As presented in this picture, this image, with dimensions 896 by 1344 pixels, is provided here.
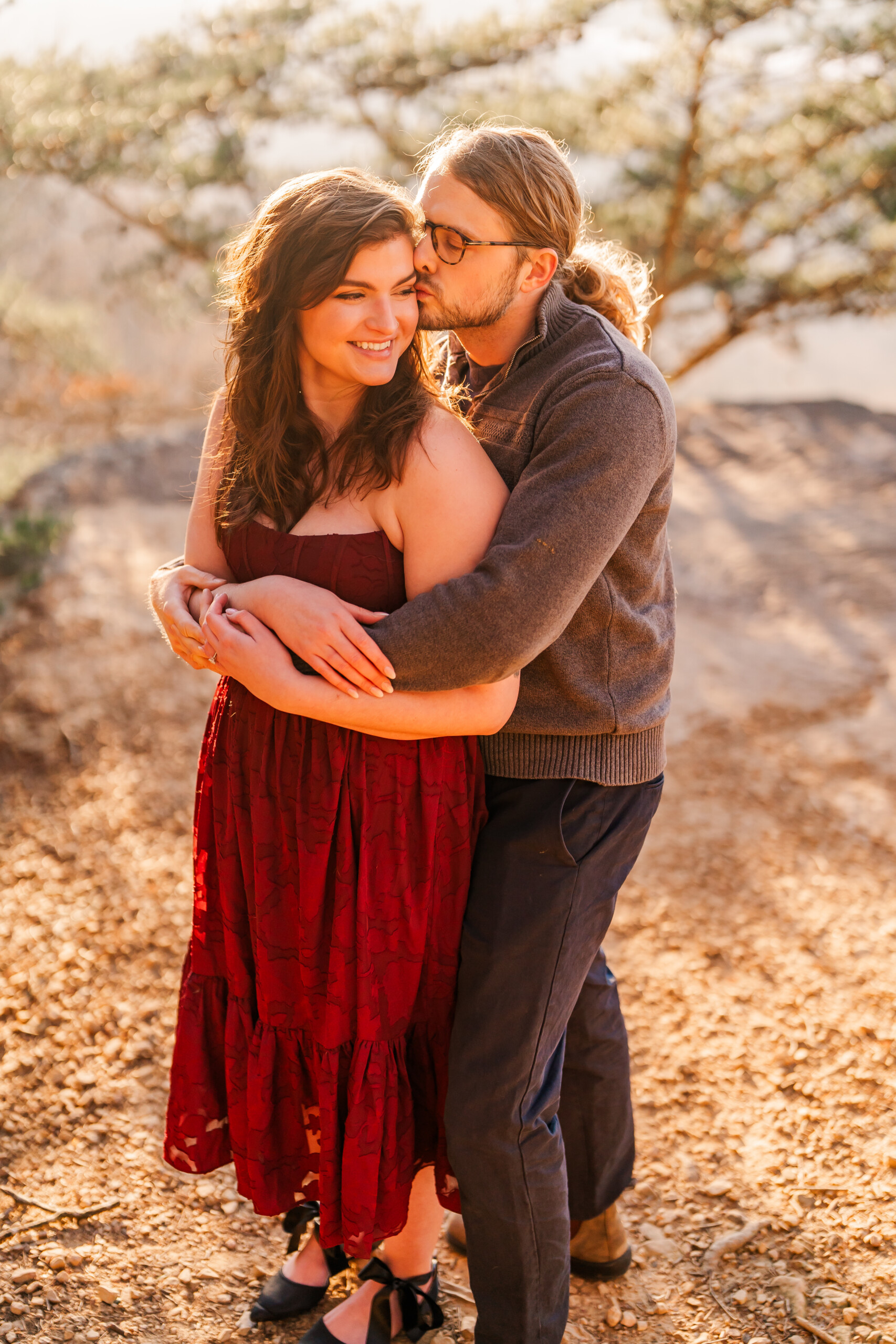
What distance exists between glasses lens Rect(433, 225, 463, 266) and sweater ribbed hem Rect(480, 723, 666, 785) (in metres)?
0.74

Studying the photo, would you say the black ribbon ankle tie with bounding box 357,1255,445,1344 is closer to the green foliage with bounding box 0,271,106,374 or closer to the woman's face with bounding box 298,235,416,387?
the woman's face with bounding box 298,235,416,387

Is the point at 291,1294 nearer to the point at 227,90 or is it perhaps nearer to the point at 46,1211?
the point at 46,1211

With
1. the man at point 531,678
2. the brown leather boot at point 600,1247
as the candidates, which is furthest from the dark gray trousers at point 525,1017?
the brown leather boot at point 600,1247

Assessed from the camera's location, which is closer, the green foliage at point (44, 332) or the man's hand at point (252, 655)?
the man's hand at point (252, 655)

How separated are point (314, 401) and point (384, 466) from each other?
233mm

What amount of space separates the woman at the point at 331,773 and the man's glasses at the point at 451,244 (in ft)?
0.20

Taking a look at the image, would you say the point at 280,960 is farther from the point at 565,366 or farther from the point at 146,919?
the point at 146,919

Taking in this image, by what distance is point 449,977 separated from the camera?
163 cm

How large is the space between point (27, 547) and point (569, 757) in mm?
3555

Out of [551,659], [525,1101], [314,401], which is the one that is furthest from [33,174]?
[525,1101]

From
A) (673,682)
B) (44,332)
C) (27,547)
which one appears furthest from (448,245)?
(44,332)

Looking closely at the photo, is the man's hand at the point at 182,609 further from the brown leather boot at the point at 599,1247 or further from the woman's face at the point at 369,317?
the brown leather boot at the point at 599,1247

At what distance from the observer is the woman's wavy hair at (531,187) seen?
1.54 m

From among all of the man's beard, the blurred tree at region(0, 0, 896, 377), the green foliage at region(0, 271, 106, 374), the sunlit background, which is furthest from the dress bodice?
the green foliage at region(0, 271, 106, 374)
